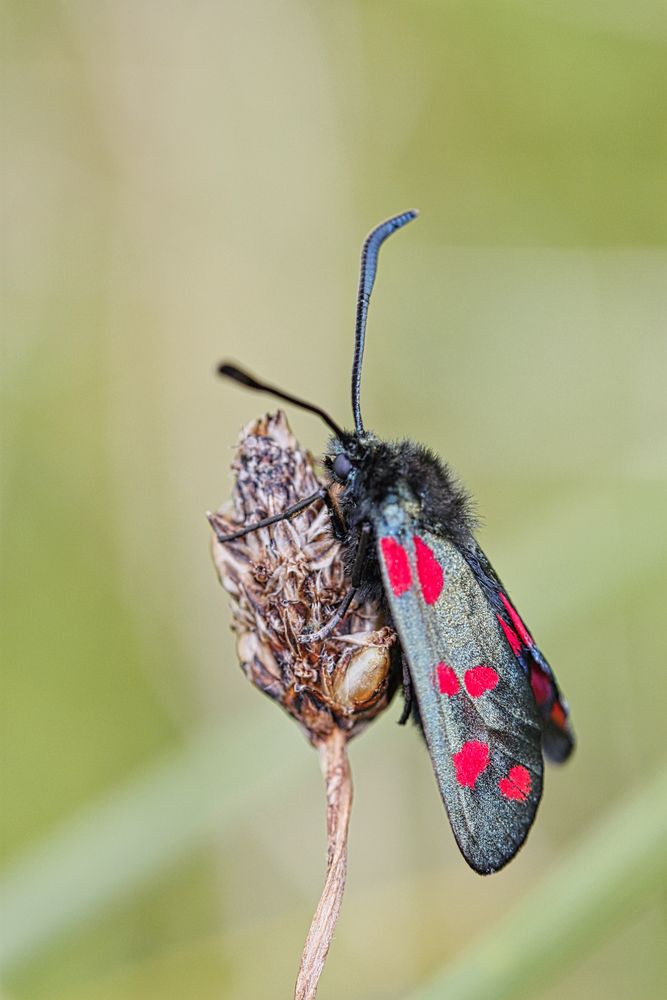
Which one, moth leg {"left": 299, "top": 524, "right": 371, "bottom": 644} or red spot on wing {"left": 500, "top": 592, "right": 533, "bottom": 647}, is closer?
moth leg {"left": 299, "top": 524, "right": 371, "bottom": 644}

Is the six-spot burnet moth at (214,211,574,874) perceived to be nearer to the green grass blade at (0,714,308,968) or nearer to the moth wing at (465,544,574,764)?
the moth wing at (465,544,574,764)

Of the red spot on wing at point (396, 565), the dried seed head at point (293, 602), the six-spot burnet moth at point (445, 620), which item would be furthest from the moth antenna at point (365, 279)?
the red spot on wing at point (396, 565)

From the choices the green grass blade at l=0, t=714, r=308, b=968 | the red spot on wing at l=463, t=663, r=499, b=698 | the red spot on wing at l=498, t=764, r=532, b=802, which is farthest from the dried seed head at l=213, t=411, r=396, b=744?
the green grass blade at l=0, t=714, r=308, b=968

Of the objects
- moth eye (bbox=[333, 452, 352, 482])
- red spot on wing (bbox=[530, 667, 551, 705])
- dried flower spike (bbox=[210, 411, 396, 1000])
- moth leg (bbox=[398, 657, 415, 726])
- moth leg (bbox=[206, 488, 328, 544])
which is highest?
moth eye (bbox=[333, 452, 352, 482])

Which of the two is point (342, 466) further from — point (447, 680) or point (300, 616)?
point (447, 680)

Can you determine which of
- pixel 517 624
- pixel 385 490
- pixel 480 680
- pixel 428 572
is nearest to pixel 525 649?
pixel 517 624

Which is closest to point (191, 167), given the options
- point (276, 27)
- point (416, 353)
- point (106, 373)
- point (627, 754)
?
point (276, 27)

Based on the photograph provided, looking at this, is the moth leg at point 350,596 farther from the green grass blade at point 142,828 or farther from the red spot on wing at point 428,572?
the green grass blade at point 142,828
